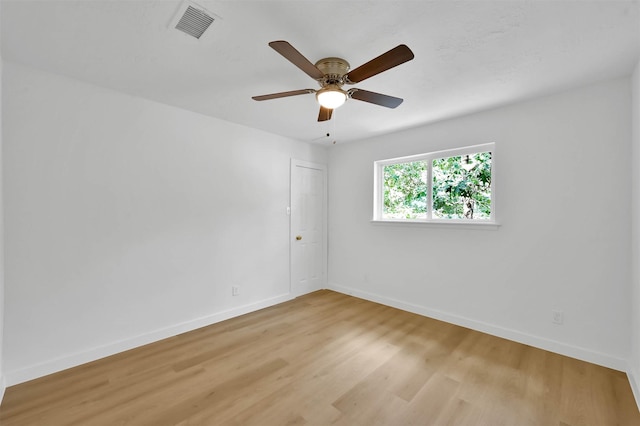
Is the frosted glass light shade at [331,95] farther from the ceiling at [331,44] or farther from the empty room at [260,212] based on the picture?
the ceiling at [331,44]

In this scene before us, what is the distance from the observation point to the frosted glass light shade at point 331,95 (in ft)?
6.37

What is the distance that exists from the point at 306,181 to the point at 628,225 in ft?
11.8

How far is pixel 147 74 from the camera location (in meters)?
2.27

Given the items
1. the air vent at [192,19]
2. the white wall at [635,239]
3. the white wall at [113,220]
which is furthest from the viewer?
the white wall at [113,220]

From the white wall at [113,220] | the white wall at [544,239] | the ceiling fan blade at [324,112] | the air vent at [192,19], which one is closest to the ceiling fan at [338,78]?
the ceiling fan blade at [324,112]

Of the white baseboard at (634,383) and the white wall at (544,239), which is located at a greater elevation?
the white wall at (544,239)

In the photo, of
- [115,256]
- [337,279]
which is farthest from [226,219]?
[337,279]

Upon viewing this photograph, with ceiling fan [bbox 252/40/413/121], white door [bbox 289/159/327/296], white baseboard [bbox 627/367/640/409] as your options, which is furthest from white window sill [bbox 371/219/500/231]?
ceiling fan [bbox 252/40/413/121]

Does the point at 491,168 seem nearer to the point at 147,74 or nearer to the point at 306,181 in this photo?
the point at 306,181

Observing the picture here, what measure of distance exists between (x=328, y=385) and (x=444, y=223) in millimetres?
2269

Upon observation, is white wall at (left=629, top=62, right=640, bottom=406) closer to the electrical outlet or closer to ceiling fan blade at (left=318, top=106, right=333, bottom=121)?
the electrical outlet

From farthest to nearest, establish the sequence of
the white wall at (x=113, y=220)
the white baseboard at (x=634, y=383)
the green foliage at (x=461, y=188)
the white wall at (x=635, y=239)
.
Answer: the green foliage at (x=461, y=188) → the white wall at (x=113, y=220) → the white wall at (x=635, y=239) → the white baseboard at (x=634, y=383)

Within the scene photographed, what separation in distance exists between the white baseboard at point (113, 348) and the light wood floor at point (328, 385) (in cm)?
7

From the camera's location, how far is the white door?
13.9ft
